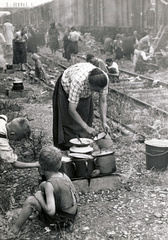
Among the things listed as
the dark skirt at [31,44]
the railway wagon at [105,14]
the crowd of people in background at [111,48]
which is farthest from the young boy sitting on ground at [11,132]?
the dark skirt at [31,44]

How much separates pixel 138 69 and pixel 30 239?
1196 cm

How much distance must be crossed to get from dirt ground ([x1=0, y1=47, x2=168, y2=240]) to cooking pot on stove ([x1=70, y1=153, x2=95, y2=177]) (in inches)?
10.9

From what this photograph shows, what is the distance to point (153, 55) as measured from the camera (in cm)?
1664

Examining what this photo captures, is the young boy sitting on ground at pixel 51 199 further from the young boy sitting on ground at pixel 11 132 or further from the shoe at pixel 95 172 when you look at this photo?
the shoe at pixel 95 172

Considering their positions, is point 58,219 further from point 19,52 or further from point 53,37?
point 53,37

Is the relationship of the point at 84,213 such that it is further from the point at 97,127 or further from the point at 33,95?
the point at 33,95

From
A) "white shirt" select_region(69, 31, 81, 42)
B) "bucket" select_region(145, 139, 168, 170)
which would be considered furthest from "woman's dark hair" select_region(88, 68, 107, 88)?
"white shirt" select_region(69, 31, 81, 42)

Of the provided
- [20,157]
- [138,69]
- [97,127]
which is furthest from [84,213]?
[138,69]

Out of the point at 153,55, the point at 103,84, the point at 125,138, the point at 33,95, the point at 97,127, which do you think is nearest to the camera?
the point at 103,84

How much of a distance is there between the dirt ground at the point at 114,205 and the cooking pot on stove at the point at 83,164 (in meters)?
0.28

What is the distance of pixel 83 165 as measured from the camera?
466 centimetres

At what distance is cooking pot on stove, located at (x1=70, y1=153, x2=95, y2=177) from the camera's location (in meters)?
4.62

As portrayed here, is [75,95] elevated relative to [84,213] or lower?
elevated

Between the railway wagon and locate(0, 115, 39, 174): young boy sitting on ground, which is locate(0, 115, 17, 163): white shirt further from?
the railway wagon
